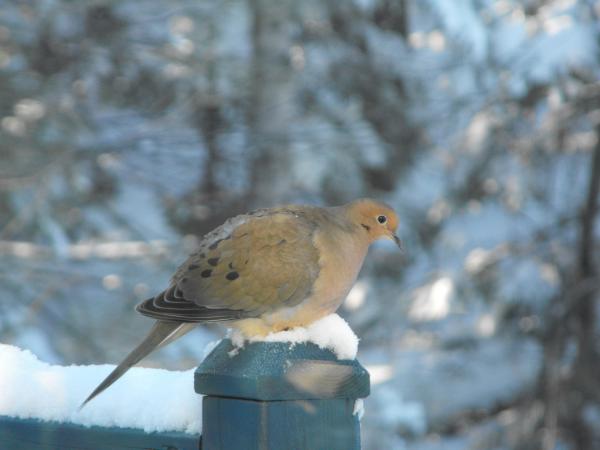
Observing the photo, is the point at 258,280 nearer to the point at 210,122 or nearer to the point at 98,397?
the point at 98,397

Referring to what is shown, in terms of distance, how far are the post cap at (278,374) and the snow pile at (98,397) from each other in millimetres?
82

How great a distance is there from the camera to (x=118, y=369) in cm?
147

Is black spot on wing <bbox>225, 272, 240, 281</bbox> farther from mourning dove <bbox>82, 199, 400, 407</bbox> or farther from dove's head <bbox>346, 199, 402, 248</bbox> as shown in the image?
dove's head <bbox>346, 199, 402, 248</bbox>

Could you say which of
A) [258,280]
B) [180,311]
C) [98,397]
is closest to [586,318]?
[258,280]

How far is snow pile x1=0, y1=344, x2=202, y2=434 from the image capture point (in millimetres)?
1389

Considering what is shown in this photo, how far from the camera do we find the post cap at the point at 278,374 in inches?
50.4

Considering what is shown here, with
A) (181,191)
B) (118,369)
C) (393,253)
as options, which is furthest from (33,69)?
(118,369)

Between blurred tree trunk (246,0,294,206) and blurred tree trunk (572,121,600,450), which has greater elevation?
blurred tree trunk (246,0,294,206)

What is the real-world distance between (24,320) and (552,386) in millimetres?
3100

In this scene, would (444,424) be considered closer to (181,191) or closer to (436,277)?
(436,277)

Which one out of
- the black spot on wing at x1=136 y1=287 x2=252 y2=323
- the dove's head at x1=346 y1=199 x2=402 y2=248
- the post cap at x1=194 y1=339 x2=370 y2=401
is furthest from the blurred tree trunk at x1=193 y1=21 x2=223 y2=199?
the post cap at x1=194 y1=339 x2=370 y2=401

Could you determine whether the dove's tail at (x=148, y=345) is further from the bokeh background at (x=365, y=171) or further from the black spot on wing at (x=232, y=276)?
the bokeh background at (x=365, y=171)

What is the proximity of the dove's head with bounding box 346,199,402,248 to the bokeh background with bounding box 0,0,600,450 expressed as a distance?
10.2 feet

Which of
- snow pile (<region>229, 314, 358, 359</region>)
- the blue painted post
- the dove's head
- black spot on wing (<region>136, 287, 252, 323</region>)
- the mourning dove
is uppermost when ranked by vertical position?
the dove's head
